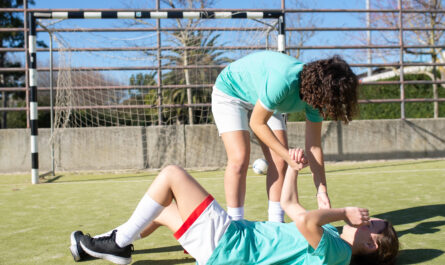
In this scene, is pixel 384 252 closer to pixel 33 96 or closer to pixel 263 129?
pixel 263 129

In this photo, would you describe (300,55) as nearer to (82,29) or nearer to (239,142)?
(82,29)

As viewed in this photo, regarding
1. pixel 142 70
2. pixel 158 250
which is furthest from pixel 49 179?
pixel 158 250

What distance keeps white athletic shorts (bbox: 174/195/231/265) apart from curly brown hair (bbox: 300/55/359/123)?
2.48 ft

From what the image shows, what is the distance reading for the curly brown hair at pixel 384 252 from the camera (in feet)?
6.97

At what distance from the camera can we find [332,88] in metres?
2.09

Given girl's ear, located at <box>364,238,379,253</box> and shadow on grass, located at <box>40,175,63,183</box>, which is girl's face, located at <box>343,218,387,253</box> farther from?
shadow on grass, located at <box>40,175,63,183</box>

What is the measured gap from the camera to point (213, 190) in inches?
197

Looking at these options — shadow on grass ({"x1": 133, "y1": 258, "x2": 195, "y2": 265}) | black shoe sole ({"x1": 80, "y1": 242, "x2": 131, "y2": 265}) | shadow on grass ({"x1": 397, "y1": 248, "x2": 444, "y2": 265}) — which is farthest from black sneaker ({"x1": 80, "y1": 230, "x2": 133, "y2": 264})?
shadow on grass ({"x1": 397, "y1": 248, "x2": 444, "y2": 265})

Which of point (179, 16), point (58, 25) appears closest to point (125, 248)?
point (179, 16)

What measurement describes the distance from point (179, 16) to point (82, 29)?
2.11 metres

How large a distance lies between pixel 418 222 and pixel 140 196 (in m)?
2.87

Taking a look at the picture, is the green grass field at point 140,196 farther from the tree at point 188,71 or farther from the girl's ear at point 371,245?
the tree at point 188,71

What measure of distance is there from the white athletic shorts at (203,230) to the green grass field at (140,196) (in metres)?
0.50

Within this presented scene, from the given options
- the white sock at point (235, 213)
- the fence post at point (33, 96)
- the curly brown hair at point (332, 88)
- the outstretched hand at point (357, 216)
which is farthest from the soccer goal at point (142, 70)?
the outstretched hand at point (357, 216)
